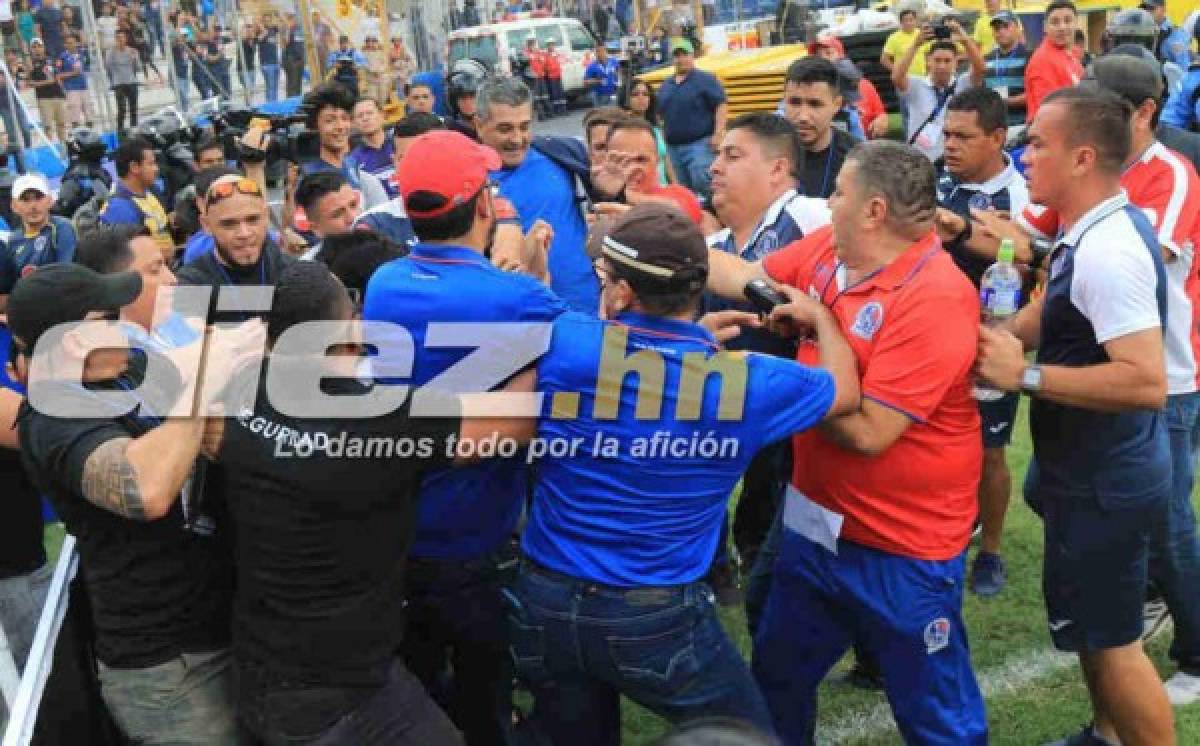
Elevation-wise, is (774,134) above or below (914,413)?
above

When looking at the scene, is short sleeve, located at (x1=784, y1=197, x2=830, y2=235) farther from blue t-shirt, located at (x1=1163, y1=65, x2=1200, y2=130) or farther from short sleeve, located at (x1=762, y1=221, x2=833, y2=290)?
blue t-shirt, located at (x1=1163, y1=65, x2=1200, y2=130)

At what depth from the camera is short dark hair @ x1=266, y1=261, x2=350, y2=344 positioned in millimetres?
2916

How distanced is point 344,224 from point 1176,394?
3541 millimetres

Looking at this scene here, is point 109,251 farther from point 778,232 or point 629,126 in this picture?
point 778,232

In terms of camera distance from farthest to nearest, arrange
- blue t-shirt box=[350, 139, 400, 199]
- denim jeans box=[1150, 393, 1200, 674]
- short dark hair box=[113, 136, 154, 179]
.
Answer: short dark hair box=[113, 136, 154, 179] → blue t-shirt box=[350, 139, 400, 199] → denim jeans box=[1150, 393, 1200, 674]

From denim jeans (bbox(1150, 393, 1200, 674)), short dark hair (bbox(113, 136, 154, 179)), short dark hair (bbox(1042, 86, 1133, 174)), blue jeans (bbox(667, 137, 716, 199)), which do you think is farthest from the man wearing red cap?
blue jeans (bbox(667, 137, 716, 199))

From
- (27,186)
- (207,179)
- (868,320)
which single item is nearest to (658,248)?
(868,320)

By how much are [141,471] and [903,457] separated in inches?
77.0

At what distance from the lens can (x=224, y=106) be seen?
12.9 m

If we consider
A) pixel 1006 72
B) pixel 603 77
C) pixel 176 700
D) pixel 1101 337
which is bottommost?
pixel 603 77

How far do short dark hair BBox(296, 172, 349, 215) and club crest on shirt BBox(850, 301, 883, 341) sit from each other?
2949 millimetres

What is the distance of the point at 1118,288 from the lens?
10.4 feet

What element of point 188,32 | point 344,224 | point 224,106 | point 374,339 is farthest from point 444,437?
point 188,32

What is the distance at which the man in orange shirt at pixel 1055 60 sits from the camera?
9.88 meters
